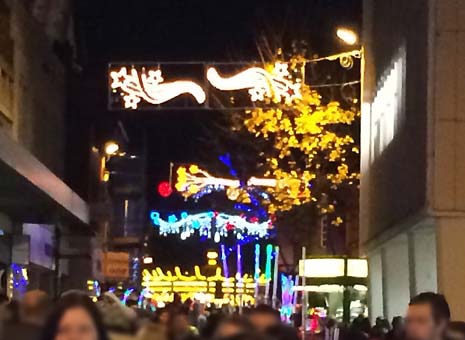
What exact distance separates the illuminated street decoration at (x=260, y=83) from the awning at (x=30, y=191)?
11.9 ft

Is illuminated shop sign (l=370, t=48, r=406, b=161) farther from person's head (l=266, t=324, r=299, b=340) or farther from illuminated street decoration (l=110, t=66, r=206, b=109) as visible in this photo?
person's head (l=266, t=324, r=299, b=340)

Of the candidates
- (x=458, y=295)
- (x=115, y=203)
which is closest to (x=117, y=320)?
(x=458, y=295)

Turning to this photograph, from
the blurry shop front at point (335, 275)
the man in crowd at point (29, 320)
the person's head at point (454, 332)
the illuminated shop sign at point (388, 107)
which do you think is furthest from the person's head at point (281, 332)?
the blurry shop front at point (335, 275)

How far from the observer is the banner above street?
79.8 ft

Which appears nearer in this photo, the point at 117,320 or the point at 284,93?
the point at 117,320

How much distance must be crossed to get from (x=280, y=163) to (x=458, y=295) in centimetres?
2051

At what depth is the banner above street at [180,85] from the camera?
24.3 meters

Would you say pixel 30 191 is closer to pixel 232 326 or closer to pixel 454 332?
pixel 454 332

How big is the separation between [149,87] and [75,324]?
1786cm

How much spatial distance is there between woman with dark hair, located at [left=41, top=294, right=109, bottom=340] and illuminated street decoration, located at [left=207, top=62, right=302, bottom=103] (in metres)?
17.6

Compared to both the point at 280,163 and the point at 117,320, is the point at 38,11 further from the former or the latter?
the point at 117,320

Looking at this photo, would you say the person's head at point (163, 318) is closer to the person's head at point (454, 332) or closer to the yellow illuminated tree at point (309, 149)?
the person's head at point (454, 332)

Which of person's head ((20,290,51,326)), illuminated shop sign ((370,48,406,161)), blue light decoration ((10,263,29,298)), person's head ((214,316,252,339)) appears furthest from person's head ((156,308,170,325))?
blue light decoration ((10,263,29,298))

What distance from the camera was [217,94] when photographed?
970 inches
